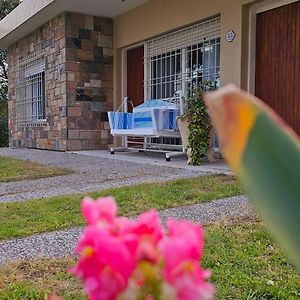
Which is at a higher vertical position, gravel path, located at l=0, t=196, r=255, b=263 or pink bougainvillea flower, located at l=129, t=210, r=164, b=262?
pink bougainvillea flower, located at l=129, t=210, r=164, b=262

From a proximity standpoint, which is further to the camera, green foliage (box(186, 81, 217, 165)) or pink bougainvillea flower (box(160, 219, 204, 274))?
green foliage (box(186, 81, 217, 165))

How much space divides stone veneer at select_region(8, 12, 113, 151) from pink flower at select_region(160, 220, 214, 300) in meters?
8.07

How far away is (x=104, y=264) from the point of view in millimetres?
344

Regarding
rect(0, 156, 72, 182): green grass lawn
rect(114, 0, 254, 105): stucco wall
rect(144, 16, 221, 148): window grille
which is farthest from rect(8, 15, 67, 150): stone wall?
rect(0, 156, 72, 182): green grass lawn

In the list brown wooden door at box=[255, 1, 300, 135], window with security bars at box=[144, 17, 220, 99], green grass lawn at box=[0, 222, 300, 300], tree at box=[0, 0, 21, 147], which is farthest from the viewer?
tree at box=[0, 0, 21, 147]

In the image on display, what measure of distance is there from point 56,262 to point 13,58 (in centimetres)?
1045

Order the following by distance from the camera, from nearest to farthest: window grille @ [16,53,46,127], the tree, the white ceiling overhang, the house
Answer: the house, the white ceiling overhang, window grille @ [16,53,46,127], the tree

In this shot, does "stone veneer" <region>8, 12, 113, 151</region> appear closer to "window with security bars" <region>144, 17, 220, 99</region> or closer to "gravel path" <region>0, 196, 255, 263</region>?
"window with security bars" <region>144, 17, 220, 99</region>

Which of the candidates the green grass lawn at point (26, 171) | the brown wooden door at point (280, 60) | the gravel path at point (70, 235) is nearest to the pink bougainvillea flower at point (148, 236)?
the gravel path at point (70, 235)

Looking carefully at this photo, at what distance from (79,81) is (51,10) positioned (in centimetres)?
138

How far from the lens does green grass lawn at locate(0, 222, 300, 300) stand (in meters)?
1.64

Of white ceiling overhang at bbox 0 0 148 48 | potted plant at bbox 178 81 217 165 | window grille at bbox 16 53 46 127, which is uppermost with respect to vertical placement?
white ceiling overhang at bbox 0 0 148 48

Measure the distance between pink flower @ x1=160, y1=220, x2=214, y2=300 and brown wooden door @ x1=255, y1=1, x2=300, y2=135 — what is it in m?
5.16

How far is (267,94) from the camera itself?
5652 mm
